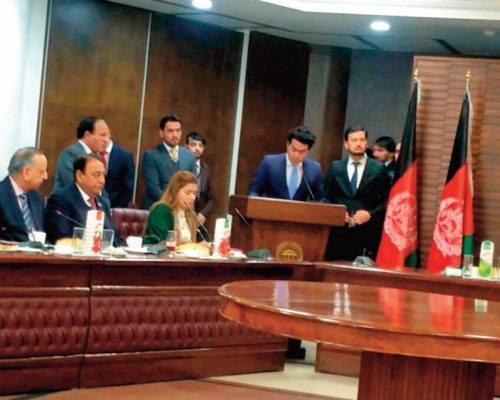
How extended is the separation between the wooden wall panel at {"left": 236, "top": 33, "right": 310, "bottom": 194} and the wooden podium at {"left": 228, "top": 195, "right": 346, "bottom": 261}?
2.91 metres

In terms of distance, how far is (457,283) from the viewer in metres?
5.43

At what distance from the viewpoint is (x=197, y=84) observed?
28.1 ft

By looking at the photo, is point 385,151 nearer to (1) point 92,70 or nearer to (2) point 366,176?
(2) point 366,176

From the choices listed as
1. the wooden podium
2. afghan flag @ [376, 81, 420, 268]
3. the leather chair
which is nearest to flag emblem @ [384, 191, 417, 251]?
afghan flag @ [376, 81, 420, 268]

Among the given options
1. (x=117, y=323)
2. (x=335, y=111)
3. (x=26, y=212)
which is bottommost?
(x=117, y=323)

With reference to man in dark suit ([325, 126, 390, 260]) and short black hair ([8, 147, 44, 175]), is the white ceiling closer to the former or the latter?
man in dark suit ([325, 126, 390, 260])

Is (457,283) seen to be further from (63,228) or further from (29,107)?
(29,107)

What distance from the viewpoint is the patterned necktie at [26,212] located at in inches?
191

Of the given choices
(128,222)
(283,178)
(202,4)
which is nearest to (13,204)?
(128,222)

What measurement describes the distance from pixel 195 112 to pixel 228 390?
13.2ft

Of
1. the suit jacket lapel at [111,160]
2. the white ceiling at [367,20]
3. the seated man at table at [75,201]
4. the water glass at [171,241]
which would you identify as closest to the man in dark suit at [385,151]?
the white ceiling at [367,20]

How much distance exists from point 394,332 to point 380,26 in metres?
5.62

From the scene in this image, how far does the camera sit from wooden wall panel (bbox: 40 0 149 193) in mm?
7656

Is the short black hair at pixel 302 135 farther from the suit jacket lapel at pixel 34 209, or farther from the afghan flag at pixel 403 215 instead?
the suit jacket lapel at pixel 34 209
